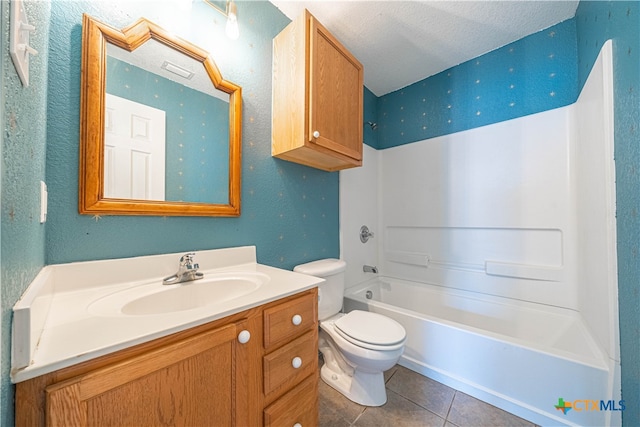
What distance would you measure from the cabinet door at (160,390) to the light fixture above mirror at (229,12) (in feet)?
4.26

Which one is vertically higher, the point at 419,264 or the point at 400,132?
the point at 400,132

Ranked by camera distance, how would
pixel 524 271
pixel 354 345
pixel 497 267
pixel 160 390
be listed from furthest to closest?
1. pixel 497 267
2. pixel 524 271
3. pixel 354 345
4. pixel 160 390

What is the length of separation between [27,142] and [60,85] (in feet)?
1.38

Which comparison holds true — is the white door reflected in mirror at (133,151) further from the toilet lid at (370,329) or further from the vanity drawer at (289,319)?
the toilet lid at (370,329)

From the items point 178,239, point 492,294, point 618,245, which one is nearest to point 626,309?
point 618,245

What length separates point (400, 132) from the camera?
2.32m

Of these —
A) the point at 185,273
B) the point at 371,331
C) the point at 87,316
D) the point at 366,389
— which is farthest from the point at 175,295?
the point at 366,389

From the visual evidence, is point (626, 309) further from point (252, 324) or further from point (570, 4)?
point (570, 4)

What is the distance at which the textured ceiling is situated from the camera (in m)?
1.44

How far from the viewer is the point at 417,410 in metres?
1.23

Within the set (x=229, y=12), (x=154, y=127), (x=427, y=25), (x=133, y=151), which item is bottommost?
(x=133, y=151)

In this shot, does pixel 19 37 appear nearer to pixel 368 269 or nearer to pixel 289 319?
pixel 289 319

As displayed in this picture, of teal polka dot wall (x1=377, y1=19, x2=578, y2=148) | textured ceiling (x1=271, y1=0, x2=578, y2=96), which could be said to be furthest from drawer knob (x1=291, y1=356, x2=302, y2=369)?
teal polka dot wall (x1=377, y1=19, x2=578, y2=148)

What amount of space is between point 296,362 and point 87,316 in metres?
0.65
